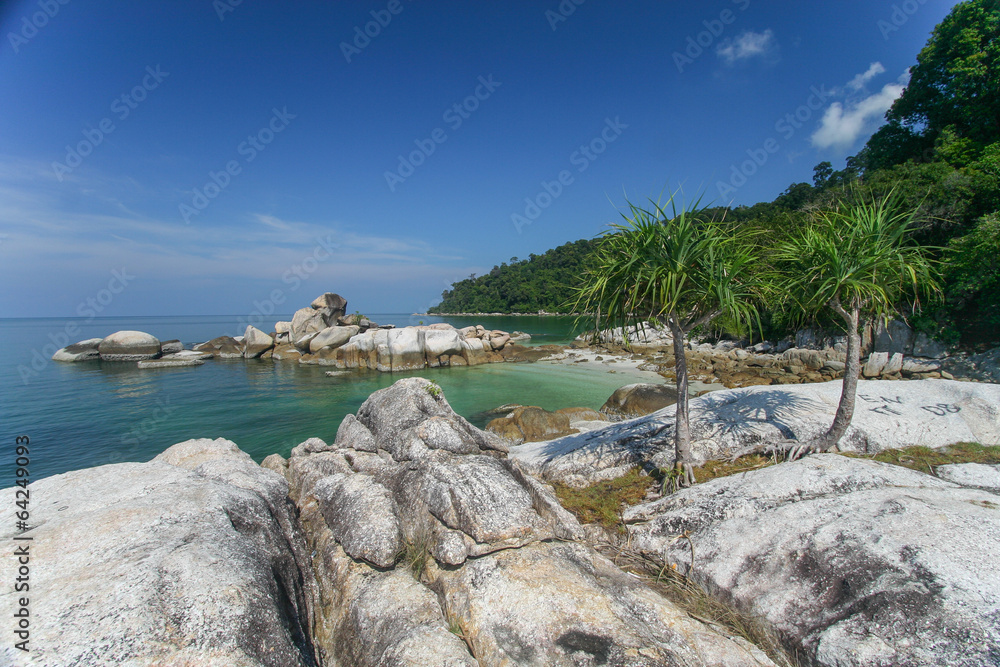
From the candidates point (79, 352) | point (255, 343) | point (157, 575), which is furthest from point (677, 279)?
point (79, 352)

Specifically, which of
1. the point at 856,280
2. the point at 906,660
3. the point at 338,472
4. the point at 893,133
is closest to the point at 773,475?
the point at 906,660

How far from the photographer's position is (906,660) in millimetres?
3715

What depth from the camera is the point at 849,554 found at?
470 centimetres

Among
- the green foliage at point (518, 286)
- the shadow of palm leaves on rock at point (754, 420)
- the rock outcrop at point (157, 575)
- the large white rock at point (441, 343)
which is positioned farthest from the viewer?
the green foliage at point (518, 286)

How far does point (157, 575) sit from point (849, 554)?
7570mm

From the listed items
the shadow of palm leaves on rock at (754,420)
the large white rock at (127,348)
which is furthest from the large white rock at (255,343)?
the shadow of palm leaves on rock at (754,420)

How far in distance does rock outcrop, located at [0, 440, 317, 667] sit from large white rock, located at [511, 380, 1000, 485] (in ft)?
19.0

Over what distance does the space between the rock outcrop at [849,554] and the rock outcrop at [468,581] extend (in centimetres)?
78

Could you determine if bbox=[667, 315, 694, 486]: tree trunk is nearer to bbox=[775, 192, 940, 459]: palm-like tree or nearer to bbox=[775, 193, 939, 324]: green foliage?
bbox=[775, 192, 940, 459]: palm-like tree

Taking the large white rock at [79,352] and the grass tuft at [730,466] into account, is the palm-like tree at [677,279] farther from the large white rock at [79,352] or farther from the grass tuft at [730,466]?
the large white rock at [79,352]

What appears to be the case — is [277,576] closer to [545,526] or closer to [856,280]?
[545,526]

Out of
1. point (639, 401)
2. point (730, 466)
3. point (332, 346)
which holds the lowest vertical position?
point (639, 401)

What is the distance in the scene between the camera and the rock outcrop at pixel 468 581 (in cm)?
435

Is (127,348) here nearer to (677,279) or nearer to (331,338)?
(331,338)
